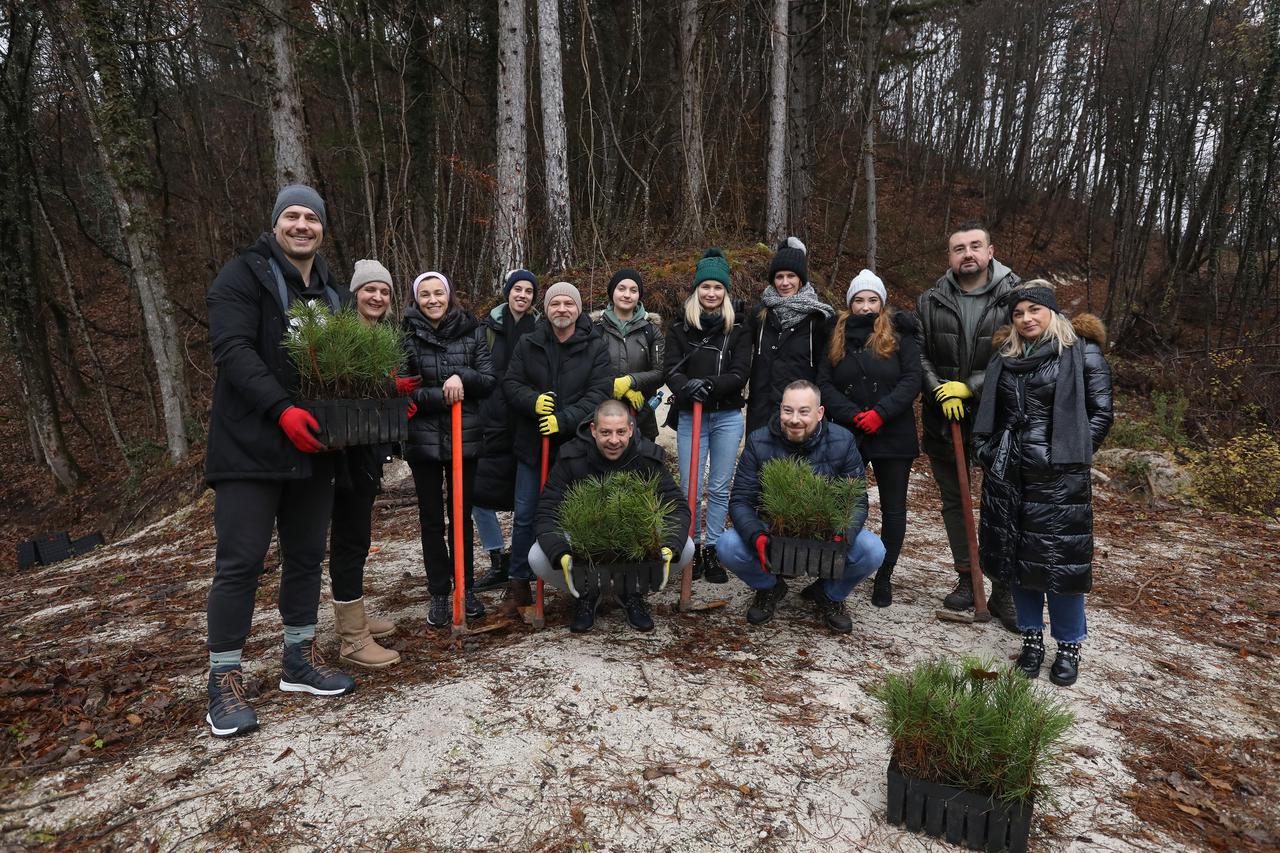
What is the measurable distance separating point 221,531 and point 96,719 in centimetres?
112

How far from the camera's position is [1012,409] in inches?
128

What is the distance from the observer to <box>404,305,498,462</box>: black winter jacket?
368 centimetres

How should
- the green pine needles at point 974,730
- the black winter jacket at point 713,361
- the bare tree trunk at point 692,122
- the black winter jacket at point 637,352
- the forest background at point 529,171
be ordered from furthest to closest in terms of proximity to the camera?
the bare tree trunk at point 692,122 < the forest background at point 529,171 < the black winter jacket at point 637,352 < the black winter jacket at point 713,361 < the green pine needles at point 974,730

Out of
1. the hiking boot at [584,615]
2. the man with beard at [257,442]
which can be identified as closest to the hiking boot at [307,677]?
the man with beard at [257,442]

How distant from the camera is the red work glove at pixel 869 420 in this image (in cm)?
375

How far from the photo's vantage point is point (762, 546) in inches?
135

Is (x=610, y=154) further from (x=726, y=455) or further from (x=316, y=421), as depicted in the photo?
(x=316, y=421)

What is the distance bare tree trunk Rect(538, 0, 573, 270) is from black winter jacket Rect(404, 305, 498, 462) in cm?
490

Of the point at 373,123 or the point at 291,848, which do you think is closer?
the point at 291,848

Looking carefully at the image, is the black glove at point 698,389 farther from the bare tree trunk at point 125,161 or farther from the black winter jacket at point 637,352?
the bare tree trunk at point 125,161

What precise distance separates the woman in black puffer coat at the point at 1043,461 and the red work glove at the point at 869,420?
545 millimetres

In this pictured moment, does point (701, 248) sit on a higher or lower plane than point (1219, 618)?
higher

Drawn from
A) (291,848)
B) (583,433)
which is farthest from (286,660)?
(583,433)

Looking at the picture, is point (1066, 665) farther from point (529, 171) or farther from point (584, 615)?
point (529, 171)
